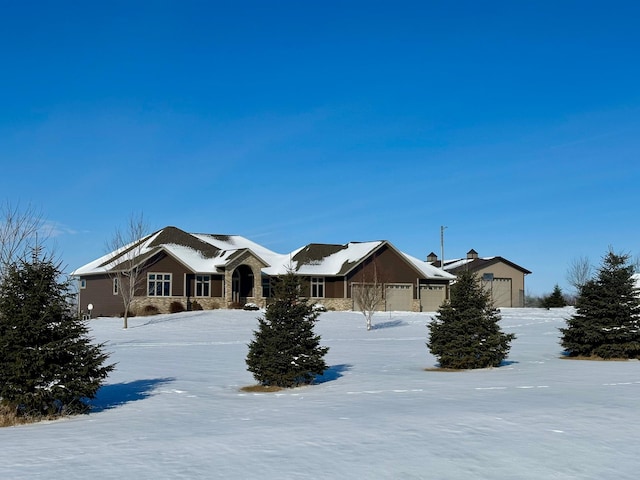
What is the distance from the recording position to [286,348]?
55.4ft

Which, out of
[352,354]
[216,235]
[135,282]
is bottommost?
[352,354]

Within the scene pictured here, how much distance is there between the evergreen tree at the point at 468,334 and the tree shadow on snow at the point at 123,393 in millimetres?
7743

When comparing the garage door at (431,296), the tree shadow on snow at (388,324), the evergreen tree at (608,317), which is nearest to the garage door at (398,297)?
the garage door at (431,296)

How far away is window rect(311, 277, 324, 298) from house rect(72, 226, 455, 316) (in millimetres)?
72

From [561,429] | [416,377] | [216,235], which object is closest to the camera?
[561,429]

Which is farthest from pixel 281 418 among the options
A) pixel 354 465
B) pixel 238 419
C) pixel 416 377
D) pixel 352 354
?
pixel 352 354

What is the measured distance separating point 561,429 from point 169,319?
106ft

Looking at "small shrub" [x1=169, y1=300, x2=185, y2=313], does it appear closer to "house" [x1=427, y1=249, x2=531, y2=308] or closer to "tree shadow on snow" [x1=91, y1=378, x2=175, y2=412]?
"house" [x1=427, y1=249, x2=531, y2=308]

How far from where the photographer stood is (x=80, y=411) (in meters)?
13.2

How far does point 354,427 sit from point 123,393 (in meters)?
7.09

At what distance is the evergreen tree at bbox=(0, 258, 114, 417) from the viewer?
12773mm

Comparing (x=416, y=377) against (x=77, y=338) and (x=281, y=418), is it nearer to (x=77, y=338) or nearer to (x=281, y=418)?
(x=281, y=418)

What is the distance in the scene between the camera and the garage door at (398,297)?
50531mm

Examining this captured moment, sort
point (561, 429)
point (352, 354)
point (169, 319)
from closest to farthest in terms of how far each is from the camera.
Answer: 1. point (561, 429)
2. point (352, 354)
3. point (169, 319)
